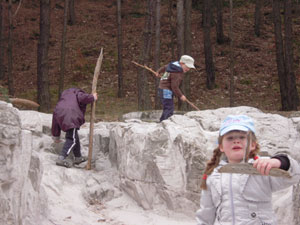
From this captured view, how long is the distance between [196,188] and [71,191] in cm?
191

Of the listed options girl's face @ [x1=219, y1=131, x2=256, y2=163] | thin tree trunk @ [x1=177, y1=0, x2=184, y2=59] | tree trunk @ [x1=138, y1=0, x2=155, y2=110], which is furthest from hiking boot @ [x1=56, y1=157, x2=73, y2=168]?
thin tree trunk @ [x1=177, y1=0, x2=184, y2=59]

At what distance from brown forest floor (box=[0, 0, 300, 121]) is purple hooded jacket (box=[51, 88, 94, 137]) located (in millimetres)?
7229

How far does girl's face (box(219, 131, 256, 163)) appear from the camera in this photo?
2.74 m

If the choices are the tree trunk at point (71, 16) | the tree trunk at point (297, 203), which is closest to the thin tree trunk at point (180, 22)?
the tree trunk at point (297, 203)

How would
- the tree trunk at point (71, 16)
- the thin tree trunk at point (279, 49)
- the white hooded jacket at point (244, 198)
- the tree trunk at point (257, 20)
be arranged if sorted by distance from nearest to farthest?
the white hooded jacket at point (244, 198) < the thin tree trunk at point (279, 49) < the tree trunk at point (257, 20) < the tree trunk at point (71, 16)

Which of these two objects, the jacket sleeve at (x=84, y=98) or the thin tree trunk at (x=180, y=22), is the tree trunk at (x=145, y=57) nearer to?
the thin tree trunk at (x=180, y=22)

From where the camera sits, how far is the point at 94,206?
693 cm

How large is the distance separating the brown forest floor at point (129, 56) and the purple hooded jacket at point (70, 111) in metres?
7.23

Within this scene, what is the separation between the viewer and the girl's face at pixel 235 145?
2.74 m

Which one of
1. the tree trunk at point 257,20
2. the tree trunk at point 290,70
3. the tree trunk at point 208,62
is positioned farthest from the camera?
the tree trunk at point 257,20

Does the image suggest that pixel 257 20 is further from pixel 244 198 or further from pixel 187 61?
pixel 244 198

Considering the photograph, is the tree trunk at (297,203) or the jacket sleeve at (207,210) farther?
the tree trunk at (297,203)

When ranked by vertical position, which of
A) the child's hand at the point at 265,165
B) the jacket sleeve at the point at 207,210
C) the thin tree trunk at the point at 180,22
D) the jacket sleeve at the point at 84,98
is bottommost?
the jacket sleeve at the point at 207,210

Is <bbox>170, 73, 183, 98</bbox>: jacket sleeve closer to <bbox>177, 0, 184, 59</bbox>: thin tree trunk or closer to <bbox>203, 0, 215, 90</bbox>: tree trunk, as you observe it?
<bbox>177, 0, 184, 59</bbox>: thin tree trunk
